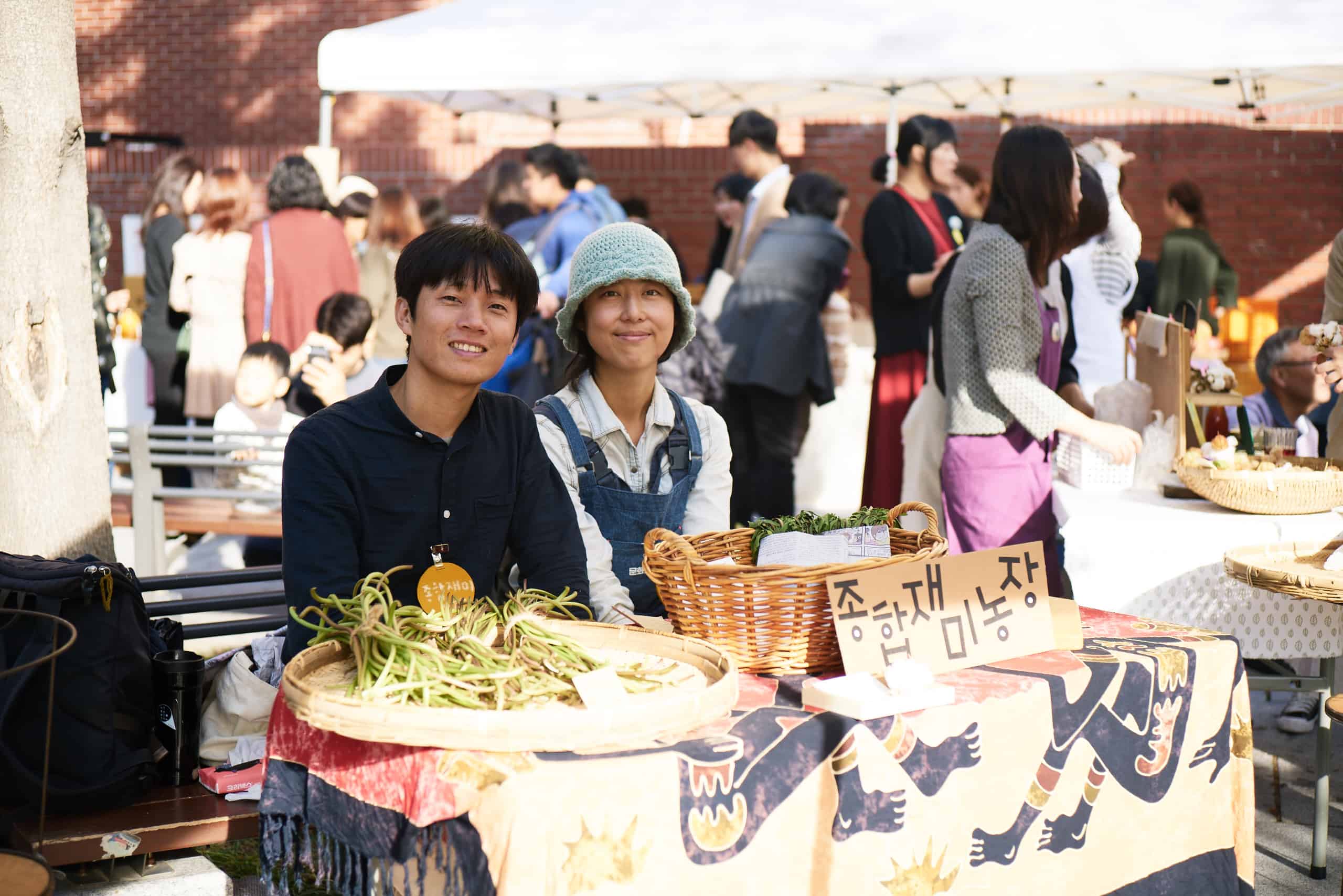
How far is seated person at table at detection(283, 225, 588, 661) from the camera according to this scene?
212 centimetres

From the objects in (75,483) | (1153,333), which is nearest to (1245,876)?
(1153,333)

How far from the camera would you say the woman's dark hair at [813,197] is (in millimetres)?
6023

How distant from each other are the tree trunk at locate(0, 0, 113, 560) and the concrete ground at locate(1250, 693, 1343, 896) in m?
2.90

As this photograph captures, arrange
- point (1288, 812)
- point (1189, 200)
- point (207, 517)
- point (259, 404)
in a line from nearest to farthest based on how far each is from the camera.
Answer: point (1288, 812) < point (207, 517) < point (259, 404) < point (1189, 200)

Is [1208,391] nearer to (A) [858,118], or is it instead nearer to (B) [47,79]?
(B) [47,79]

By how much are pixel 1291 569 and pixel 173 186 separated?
6173mm

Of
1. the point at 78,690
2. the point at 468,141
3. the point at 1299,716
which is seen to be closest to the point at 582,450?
the point at 78,690

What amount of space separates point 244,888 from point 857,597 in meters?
1.36

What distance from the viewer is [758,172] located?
6.67 metres

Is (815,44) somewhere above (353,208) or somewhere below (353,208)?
above

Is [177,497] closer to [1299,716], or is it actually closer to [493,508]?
[493,508]

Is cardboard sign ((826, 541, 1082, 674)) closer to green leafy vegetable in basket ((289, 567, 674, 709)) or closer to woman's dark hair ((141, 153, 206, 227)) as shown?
green leafy vegetable in basket ((289, 567, 674, 709))

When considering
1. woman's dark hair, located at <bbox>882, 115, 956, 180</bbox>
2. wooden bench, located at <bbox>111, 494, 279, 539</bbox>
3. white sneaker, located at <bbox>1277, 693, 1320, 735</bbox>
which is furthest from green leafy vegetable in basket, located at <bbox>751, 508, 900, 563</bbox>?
woman's dark hair, located at <bbox>882, 115, 956, 180</bbox>

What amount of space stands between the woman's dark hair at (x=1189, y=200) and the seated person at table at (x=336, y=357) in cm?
539
